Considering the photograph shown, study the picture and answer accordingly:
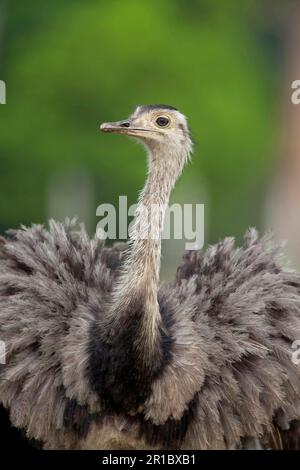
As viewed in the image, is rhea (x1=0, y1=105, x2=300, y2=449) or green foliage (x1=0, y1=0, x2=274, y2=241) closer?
rhea (x1=0, y1=105, x2=300, y2=449)

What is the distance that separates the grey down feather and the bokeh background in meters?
11.4

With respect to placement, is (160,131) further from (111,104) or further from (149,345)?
(111,104)

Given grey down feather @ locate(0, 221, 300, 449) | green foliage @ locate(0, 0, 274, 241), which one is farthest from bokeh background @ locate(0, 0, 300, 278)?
grey down feather @ locate(0, 221, 300, 449)

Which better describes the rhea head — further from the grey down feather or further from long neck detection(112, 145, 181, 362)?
the grey down feather

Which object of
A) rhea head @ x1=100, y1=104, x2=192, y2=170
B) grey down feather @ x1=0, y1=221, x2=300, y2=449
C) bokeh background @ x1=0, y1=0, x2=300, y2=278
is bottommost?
grey down feather @ x1=0, y1=221, x2=300, y2=449

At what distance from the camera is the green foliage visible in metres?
20.2

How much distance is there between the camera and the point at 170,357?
6.40 meters

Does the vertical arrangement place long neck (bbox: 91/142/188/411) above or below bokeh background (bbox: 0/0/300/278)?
below

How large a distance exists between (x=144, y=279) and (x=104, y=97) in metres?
14.6

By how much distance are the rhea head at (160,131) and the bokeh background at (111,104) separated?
1157 centimetres

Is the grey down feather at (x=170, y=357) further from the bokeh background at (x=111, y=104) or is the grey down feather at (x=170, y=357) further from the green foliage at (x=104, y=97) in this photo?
the green foliage at (x=104, y=97)

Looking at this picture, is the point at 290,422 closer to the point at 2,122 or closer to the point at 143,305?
the point at 143,305

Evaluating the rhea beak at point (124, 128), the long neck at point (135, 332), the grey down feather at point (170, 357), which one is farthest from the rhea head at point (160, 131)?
the grey down feather at point (170, 357)

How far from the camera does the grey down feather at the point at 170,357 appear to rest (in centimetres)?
635
